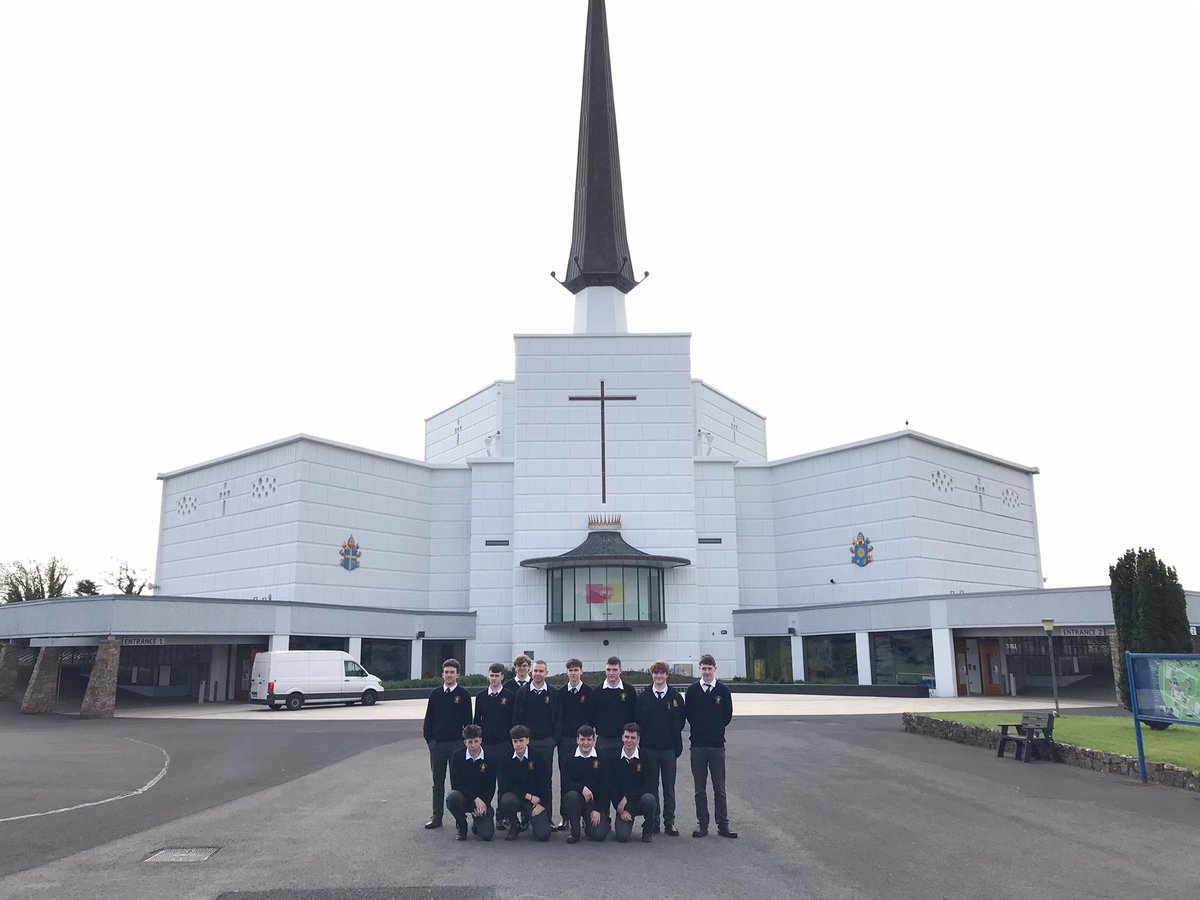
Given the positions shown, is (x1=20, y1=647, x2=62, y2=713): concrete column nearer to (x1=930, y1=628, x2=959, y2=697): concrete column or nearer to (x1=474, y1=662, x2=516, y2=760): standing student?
(x1=474, y1=662, x2=516, y2=760): standing student

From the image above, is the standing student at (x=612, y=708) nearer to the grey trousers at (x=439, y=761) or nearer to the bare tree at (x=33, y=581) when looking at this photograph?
the grey trousers at (x=439, y=761)

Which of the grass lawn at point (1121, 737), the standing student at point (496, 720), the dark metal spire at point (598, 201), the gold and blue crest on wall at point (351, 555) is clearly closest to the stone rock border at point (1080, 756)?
the grass lawn at point (1121, 737)

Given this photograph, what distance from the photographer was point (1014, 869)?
27.9 feet

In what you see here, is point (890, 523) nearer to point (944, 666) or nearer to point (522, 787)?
point (944, 666)

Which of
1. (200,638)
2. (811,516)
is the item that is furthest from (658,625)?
(200,638)

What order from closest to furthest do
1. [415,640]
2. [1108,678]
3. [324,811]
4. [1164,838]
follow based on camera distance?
[1164,838] < [324,811] < [1108,678] < [415,640]

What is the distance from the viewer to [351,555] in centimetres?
4384

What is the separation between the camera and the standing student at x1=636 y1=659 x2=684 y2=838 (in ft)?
32.0

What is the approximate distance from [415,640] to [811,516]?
20.6 metres

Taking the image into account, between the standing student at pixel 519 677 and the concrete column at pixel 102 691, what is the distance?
24703mm

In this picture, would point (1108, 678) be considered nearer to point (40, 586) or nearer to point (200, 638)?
point (200, 638)

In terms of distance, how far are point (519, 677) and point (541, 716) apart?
1.93ft

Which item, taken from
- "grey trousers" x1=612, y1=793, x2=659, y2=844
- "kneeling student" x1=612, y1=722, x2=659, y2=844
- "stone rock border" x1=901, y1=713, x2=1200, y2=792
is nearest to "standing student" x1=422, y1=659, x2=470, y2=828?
"kneeling student" x1=612, y1=722, x2=659, y2=844

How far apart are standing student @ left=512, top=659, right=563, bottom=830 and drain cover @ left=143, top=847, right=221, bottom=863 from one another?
3293 millimetres
